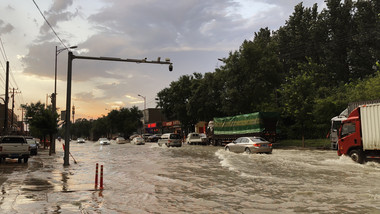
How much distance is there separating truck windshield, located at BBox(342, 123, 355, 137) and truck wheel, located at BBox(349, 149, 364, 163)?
1094 mm

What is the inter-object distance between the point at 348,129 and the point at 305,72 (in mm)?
22994

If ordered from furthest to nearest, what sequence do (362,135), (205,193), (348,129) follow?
(348,129), (362,135), (205,193)

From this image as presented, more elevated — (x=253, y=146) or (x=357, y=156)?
(x=253, y=146)

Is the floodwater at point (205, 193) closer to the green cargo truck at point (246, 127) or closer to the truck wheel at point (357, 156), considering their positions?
the truck wheel at point (357, 156)

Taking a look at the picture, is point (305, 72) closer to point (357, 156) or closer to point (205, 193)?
point (357, 156)

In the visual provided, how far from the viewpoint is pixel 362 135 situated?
16.9 meters

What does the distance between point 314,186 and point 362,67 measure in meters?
44.1

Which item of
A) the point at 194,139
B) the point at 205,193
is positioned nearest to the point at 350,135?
the point at 205,193

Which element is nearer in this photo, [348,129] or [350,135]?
[350,135]

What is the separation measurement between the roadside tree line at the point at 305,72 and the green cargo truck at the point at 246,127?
338cm

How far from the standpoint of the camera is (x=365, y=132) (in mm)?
16734

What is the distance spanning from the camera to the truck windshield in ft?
58.0

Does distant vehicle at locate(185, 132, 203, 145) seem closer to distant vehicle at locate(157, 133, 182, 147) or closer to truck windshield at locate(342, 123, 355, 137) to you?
distant vehicle at locate(157, 133, 182, 147)

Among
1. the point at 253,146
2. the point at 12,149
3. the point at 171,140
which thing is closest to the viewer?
the point at 12,149
